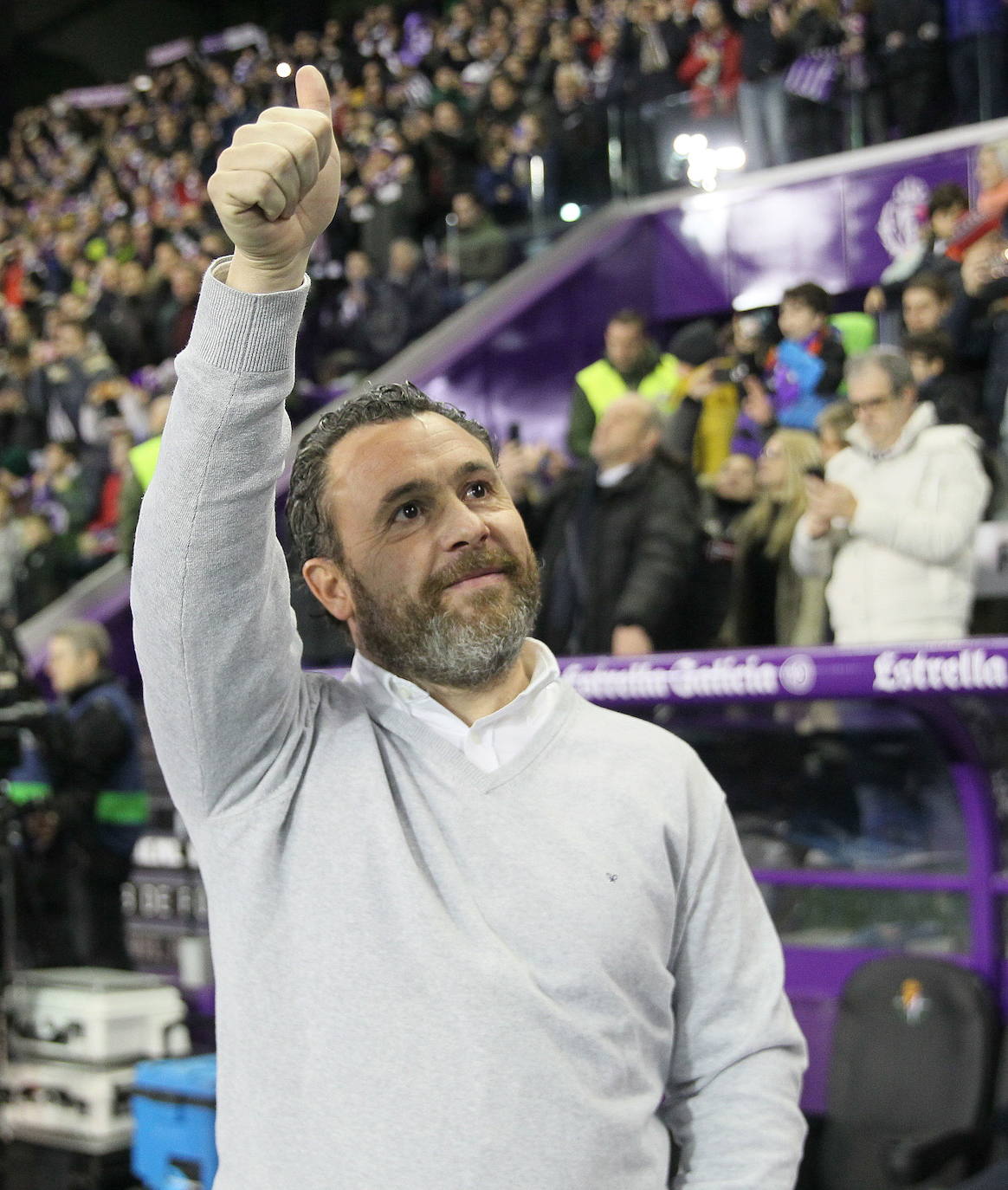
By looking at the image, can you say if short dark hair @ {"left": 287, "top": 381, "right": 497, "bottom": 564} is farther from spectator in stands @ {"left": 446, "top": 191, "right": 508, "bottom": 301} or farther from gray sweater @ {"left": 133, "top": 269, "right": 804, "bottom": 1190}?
spectator in stands @ {"left": 446, "top": 191, "right": 508, "bottom": 301}

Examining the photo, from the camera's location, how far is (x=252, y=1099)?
1615 mm

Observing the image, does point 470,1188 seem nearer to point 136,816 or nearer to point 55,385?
point 136,816

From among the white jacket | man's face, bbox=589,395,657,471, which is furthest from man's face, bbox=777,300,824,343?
the white jacket

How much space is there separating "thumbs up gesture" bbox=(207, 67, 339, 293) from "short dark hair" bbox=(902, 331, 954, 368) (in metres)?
3.56

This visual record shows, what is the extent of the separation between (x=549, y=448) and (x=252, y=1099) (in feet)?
14.6

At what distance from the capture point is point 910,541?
13.1 feet

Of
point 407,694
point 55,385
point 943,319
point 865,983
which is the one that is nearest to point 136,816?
point 865,983

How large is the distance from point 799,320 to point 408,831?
167 inches

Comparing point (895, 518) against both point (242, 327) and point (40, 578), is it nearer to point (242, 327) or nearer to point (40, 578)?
point (242, 327)

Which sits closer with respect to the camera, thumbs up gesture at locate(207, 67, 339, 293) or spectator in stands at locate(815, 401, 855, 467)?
thumbs up gesture at locate(207, 67, 339, 293)

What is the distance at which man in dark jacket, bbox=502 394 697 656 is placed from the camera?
4602 mm

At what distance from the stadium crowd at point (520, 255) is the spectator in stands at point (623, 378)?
0.01 meters

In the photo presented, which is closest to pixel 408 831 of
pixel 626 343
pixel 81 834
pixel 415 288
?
pixel 81 834

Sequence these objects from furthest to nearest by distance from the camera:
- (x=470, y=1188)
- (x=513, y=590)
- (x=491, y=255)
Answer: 1. (x=491, y=255)
2. (x=513, y=590)
3. (x=470, y=1188)
